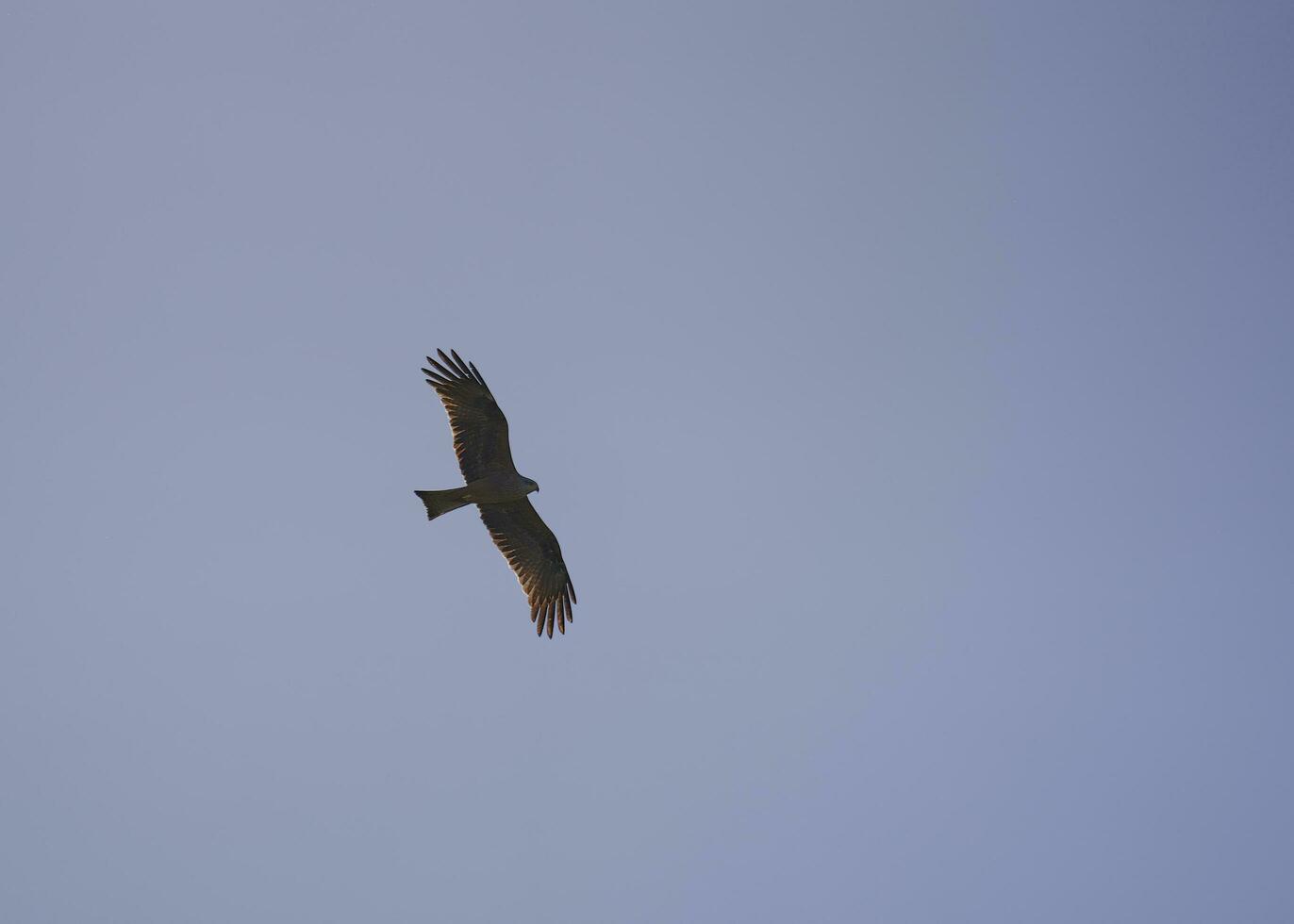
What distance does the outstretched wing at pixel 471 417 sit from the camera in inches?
757

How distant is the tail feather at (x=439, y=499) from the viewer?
1867 cm

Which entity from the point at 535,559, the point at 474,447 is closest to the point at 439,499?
the point at 474,447

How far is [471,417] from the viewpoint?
63.3 ft

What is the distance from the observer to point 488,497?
1953 centimetres

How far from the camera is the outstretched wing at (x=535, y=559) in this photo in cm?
2059

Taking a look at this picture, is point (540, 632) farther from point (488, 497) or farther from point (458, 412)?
point (458, 412)

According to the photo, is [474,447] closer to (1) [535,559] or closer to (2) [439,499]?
(2) [439,499]

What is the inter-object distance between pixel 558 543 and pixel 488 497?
6.34 ft

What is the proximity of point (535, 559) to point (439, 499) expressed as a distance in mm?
2815

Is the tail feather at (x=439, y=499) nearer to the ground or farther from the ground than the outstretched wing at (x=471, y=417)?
nearer to the ground

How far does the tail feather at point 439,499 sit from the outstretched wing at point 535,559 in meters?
1.53

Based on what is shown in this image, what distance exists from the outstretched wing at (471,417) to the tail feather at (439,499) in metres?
0.53

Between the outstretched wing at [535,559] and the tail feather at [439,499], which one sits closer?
the tail feather at [439,499]

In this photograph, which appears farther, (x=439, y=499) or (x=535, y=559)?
(x=535, y=559)
